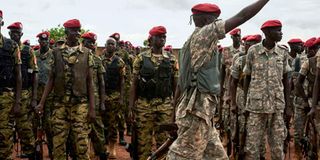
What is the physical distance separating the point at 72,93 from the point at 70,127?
0.45 meters

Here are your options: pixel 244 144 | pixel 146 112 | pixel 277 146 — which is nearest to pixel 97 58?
pixel 146 112

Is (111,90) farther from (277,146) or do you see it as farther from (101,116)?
(277,146)

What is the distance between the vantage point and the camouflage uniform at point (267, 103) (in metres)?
6.52

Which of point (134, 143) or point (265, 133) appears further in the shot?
point (134, 143)

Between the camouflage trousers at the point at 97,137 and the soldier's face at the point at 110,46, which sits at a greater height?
the soldier's face at the point at 110,46

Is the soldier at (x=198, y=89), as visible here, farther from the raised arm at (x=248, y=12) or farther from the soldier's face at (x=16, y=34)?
the soldier's face at (x=16, y=34)

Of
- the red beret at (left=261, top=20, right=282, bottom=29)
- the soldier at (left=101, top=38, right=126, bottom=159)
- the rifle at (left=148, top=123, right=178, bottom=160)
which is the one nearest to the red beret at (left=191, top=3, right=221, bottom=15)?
the rifle at (left=148, top=123, right=178, bottom=160)

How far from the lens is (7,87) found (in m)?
6.79

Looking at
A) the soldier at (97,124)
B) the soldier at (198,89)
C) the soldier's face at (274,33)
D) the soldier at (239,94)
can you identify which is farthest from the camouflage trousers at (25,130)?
the soldier's face at (274,33)

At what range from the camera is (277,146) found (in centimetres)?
647

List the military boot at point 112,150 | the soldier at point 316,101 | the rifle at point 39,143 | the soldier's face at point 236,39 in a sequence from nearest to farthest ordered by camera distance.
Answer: the soldier at point 316,101 → the rifle at point 39,143 → the military boot at point 112,150 → the soldier's face at point 236,39

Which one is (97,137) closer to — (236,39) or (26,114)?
(26,114)

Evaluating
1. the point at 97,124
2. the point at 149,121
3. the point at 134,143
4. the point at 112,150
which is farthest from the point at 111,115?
the point at 149,121

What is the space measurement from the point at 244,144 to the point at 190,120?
7.52 ft
